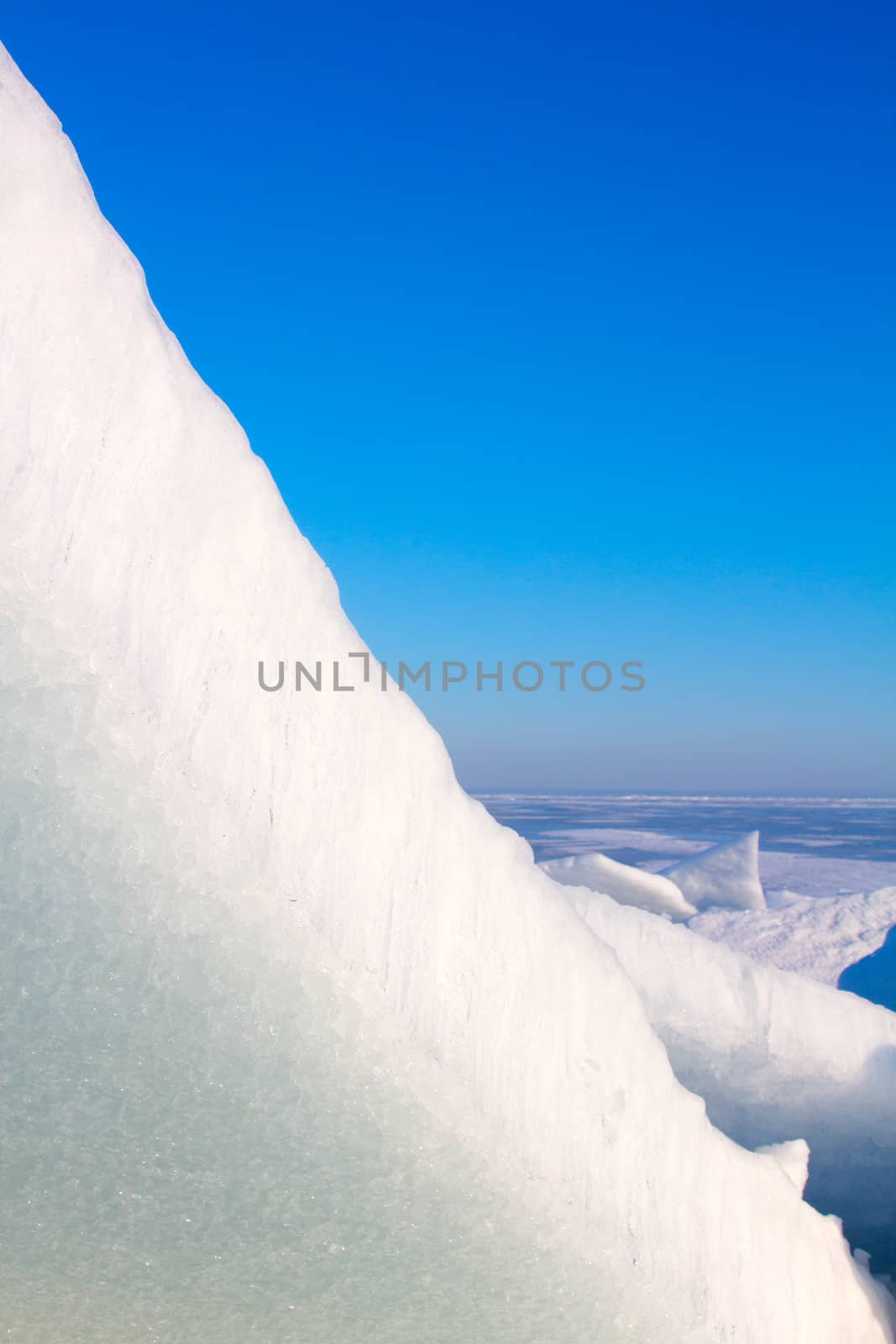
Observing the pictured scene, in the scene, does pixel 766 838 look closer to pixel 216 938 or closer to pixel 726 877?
pixel 726 877

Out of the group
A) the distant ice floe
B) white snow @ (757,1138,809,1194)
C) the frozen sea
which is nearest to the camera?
white snow @ (757,1138,809,1194)

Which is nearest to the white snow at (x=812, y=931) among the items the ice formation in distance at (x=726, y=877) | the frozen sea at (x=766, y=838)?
the ice formation in distance at (x=726, y=877)

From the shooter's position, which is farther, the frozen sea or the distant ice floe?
the frozen sea

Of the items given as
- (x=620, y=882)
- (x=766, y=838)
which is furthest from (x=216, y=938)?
(x=766, y=838)

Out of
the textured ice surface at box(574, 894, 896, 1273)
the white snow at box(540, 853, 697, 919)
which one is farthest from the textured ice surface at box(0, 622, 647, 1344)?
the white snow at box(540, 853, 697, 919)

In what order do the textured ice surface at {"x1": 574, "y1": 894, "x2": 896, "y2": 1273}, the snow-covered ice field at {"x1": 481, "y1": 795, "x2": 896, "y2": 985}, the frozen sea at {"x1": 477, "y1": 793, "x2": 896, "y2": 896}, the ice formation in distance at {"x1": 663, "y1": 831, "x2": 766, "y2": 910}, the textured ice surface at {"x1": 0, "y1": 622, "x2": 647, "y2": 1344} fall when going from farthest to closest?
the frozen sea at {"x1": 477, "y1": 793, "x2": 896, "y2": 896} < the ice formation in distance at {"x1": 663, "y1": 831, "x2": 766, "y2": 910} < the snow-covered ice field at {"x1": 481, "y1": 795, "x2": 896, "y2": 985} < the textured ice surface at {"x1": 574, "y1": 894, "x2": 896, "y2": 1273} < the textured ice surface at {"x1": 0, "y1": 622, "x2": 647, "y2": 1344}

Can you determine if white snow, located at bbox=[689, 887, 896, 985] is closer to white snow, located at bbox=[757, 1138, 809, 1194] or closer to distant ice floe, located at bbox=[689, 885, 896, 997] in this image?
distant ice floe, located at bbox=[689, 885, 896, 997]
